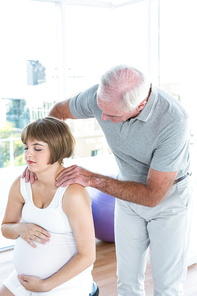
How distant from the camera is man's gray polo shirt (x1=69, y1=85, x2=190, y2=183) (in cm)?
139

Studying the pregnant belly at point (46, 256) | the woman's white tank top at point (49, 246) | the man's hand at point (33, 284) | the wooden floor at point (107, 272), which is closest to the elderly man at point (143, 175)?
the woman's white tank top at point (49, 246)

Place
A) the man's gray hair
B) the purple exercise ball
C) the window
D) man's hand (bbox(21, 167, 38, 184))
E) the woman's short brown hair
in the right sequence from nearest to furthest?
the man's gray hair < the woman's short brown hair < man's hand (bbox(21, 167, 38, 184)) < the purple exercise ball < the window

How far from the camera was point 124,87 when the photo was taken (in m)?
1.27

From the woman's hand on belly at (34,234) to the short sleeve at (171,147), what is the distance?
0.51 m

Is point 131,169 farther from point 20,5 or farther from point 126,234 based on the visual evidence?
point 20,5

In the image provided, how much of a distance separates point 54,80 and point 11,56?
454 mm

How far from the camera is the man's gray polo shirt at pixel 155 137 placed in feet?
4.55

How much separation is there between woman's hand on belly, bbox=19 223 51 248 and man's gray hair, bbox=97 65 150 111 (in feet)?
1.82

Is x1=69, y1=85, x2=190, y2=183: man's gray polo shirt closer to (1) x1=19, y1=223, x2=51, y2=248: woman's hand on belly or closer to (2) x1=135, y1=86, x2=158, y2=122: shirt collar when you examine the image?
(2) x1=135, y1=86, x2=158, y2=122: shirt collar

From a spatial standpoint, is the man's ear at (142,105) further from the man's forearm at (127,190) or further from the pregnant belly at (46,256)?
the pregnant belly at (46,256)

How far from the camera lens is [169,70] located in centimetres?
367

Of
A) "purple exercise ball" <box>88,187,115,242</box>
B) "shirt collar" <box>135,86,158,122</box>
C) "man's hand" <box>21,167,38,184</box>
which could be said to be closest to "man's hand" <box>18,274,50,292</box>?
"man's hand" <box>21,167,38,184</box>

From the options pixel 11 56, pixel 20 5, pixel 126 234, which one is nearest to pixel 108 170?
pixel 11 56

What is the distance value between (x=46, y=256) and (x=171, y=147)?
25.3 inches
